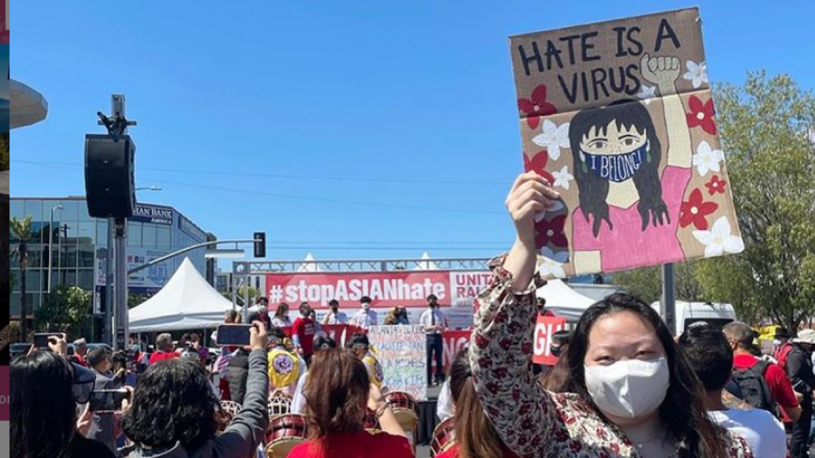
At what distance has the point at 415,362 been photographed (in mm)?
11578

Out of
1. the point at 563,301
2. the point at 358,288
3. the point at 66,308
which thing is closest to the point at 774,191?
the point at 563,301

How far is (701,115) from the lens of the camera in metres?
3.36

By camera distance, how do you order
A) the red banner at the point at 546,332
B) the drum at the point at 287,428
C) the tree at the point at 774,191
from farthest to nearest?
1. the tree at the point at 774,191
2. the red banner at the point at 546,332
3. the drum at the point at 287,428

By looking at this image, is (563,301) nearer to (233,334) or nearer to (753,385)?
(753,385)

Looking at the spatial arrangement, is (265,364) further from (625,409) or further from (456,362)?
(625,409)

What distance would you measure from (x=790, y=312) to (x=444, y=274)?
13.1 m

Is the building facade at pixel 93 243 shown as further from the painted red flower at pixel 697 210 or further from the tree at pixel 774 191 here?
the painted red flower at pixel 697 210

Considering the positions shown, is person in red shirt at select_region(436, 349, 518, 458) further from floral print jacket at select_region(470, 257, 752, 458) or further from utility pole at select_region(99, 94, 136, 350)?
utility pole at select_region(99, 94, 136, 350)

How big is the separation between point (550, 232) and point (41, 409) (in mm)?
1786

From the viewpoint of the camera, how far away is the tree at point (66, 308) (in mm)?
46506

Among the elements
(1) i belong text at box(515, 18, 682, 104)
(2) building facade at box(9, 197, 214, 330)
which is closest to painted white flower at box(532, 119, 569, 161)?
(1) i belong text at box(515, 18, 682, 104)

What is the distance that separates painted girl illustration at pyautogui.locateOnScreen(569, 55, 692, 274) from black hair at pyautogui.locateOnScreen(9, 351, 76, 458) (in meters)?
1.87

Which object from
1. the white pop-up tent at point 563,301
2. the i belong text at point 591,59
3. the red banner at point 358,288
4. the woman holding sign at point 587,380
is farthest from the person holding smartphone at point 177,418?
the red banner at point 358,288

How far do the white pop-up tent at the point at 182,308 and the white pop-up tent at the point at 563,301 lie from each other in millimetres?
8571
